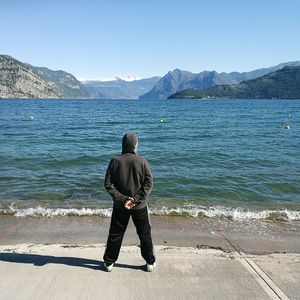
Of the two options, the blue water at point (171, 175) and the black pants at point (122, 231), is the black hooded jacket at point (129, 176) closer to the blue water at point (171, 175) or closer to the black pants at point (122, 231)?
the black pants at point (122, 231)

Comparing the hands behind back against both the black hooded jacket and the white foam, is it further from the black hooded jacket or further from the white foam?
the white foam

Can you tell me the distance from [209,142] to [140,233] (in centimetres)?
2228

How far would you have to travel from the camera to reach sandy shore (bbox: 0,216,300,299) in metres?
5.03

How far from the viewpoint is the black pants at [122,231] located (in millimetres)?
5695

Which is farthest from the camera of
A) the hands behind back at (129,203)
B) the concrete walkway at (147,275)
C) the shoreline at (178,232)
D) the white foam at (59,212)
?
the white foam at (59,212)

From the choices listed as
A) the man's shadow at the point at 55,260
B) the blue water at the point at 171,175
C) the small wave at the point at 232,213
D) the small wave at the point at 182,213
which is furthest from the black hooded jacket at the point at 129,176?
the blue water at the point at 171,175

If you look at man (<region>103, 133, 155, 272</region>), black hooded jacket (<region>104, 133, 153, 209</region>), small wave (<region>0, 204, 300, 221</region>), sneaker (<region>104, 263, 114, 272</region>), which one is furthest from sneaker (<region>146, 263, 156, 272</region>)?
small wave (<region>0, 204, 300, 221</region>)

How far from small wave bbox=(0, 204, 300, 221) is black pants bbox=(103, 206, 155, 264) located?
4055mm

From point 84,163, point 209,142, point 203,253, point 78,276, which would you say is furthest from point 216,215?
point 209,142

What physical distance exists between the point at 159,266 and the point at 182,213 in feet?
14.4

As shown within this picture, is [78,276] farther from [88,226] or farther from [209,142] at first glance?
[209,142]

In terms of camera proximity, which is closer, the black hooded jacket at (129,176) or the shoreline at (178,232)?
the black hooded jacket at (129,176)

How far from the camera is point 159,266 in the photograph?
5.85 meters

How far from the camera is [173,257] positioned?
619 centimetres
